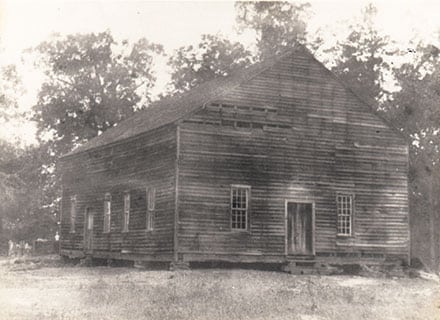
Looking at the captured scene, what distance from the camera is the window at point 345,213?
91.5 feet

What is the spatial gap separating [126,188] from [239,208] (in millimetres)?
5976

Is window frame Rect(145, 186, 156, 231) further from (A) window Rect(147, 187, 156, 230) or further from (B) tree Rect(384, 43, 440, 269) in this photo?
(B) tree Rect(384, 43, 440, 269)

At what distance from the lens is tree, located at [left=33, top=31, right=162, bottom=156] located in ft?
153

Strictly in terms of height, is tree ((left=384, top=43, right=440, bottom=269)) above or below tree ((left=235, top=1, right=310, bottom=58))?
below

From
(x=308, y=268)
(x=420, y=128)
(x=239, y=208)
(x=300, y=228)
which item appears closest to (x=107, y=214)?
(x=239, y=208)

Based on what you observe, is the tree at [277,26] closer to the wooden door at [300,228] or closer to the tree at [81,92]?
the tree at [81,92]

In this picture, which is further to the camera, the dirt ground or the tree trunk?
the tree trunk

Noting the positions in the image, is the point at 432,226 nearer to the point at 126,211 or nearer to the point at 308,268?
the point at 308,268

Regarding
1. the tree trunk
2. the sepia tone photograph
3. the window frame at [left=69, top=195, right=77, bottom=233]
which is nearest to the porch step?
the sepia tone photograph

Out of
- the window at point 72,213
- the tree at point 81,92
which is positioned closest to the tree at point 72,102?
the tree at point 81,92

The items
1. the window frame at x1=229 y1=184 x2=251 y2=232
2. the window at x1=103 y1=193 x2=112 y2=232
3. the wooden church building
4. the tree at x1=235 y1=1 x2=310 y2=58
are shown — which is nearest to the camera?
the wooden church building

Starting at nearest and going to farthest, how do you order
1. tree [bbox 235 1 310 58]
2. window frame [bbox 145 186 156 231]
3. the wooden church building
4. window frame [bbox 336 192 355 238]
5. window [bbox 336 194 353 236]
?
the wooden church building < window frame [bbox 145 186 156 231] < window frame [bbox 336 192 355 238] < window [bbox 336 194 353 236] < tree [bbox 235 1 310 58]

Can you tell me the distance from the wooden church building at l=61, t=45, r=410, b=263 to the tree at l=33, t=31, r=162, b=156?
17366 millimetres

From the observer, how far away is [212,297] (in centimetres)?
1811
